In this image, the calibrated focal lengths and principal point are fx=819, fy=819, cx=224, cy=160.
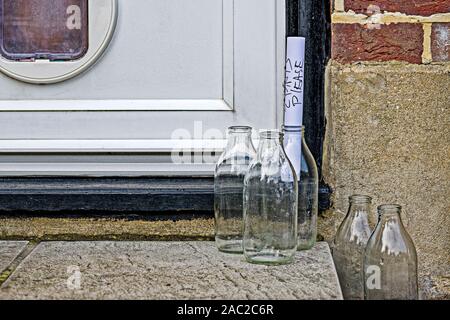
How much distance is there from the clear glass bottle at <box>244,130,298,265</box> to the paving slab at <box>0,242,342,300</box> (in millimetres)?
35

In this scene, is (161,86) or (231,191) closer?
(231,191)

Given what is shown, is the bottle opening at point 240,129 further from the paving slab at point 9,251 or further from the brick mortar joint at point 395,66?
the paving slab at point 9,251

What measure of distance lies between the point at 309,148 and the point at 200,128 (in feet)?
0.75

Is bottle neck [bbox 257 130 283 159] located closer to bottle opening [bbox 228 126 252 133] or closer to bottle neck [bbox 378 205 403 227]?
bottle opening [bbox 228 126 252 133]

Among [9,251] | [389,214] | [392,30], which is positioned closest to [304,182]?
[389,214]

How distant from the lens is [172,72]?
1.69m

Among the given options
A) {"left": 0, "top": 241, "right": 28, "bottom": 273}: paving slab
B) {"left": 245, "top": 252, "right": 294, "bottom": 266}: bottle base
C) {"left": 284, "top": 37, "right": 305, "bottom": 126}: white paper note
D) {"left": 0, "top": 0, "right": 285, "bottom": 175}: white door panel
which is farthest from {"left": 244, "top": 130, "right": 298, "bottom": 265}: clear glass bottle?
{"left": 0, "top": 241, "right": 28, "bottom": 273}: paving slab

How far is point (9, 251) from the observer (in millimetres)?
1536

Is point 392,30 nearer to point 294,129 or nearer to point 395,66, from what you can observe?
point 395,66

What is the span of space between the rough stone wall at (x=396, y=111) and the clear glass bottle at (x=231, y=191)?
0.18 meters

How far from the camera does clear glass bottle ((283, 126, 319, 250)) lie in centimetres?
154

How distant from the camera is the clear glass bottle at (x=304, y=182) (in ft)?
5.07

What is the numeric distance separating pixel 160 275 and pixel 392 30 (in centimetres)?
65
